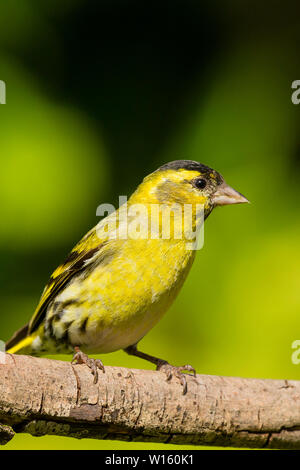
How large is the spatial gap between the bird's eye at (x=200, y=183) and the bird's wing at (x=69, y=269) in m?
0.42

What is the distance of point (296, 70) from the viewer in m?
3.16

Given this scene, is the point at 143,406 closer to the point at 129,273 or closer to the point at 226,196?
the point at 129,273

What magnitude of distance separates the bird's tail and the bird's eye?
83cm

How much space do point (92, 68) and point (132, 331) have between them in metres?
1.10

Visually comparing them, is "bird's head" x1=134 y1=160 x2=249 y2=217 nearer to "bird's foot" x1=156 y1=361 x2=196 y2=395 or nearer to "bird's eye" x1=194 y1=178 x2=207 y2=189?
"bird's eye" x1=194 y1=178 x2=207 y2=189

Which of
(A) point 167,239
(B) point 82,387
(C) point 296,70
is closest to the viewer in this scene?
(B) point 82,387

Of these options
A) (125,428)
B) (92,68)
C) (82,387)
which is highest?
(92,68)

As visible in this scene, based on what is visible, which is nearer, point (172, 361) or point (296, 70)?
point (172, 361)

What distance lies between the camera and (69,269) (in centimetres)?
279

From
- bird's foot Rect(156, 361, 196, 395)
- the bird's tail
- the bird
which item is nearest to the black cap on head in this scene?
the bird

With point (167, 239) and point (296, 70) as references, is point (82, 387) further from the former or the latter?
point (296, 70)

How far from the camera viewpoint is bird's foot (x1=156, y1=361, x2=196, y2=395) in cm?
251

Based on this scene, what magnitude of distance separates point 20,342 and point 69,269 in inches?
14.5
